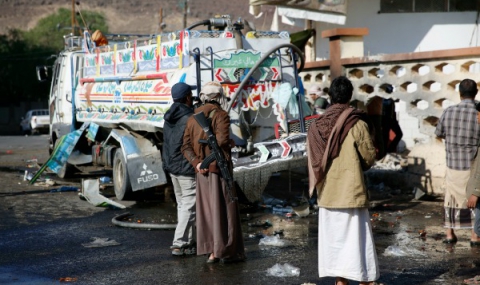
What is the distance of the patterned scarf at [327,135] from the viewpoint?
5.87 metres

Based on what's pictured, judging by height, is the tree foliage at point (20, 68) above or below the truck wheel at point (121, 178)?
above

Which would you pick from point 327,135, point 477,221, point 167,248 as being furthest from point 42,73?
point 327,135

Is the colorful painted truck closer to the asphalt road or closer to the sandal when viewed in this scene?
the asphalt road

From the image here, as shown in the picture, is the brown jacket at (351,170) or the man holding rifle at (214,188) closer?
the brown jacket at (351,170)

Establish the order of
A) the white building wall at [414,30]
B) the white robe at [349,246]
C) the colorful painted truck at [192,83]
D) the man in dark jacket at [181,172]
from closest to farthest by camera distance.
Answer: the white robe at [349,246] < the man in dark jacket at [181,172] < the colorful painted truck at [192,83] < the white building wall at [414,30]

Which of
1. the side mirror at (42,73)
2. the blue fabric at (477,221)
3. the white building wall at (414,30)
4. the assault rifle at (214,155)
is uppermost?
the white building wall at (414,30)

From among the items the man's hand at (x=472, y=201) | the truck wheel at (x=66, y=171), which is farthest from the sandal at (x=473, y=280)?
the truck wheel at (x=66, y=171)

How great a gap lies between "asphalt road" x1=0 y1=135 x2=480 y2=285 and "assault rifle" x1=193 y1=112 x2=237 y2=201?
0.85 metres

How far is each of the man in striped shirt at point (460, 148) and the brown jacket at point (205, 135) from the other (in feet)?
8.11

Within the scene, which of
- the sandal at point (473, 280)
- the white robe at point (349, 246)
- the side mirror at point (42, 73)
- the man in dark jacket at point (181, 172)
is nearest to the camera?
the white robe at point (349, 246)

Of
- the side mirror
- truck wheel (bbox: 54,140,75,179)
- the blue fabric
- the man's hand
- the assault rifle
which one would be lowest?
truck wheel (bbox: 54,140,75,179)

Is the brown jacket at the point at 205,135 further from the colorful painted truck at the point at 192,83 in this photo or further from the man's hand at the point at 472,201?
the colorful painted truck at the point at 192,83

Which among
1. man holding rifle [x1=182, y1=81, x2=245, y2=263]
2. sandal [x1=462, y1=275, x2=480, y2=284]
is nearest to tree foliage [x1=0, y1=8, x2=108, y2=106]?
man holding rifle [x1=182, y1=81, x2=245, y2=263]

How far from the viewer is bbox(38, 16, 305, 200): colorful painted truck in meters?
10.6
